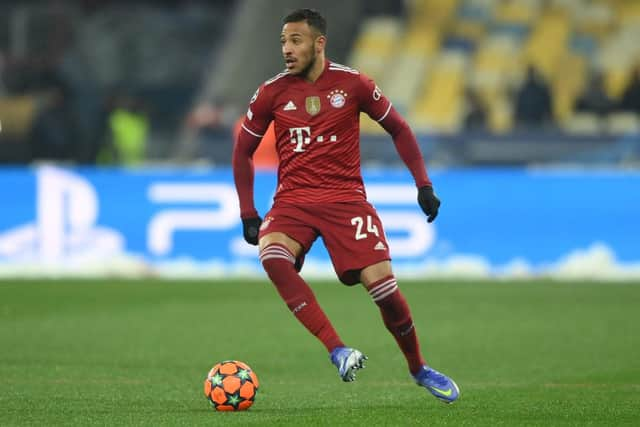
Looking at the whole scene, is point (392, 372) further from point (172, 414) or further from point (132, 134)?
point (132, 134)

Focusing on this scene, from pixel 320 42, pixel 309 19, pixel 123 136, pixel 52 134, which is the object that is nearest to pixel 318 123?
pixel 320 42

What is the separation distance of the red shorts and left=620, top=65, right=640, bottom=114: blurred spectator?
1402cm

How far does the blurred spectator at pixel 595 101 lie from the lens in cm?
2158

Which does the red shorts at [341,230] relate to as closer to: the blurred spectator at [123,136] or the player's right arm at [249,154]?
the player's right arm at [249,154]

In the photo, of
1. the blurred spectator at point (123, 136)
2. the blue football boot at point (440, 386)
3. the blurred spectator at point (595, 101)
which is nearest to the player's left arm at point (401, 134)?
the blue football boot at point (440, 386)

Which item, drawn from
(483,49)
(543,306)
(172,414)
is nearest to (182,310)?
(543,306)

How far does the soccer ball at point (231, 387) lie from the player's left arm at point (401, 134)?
4.44 feet

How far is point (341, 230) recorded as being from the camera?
25.6ft

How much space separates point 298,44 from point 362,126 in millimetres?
15686

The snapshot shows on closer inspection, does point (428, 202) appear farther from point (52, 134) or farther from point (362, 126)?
point (52, 134)

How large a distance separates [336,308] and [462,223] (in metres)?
3.27

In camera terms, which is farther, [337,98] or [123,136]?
[123,136]

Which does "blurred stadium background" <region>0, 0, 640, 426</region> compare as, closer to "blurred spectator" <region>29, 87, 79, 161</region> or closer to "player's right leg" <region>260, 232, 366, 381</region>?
"blurred spectator" <region>29, 87, 79, 161</region>

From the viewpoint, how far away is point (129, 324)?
1298 cm
